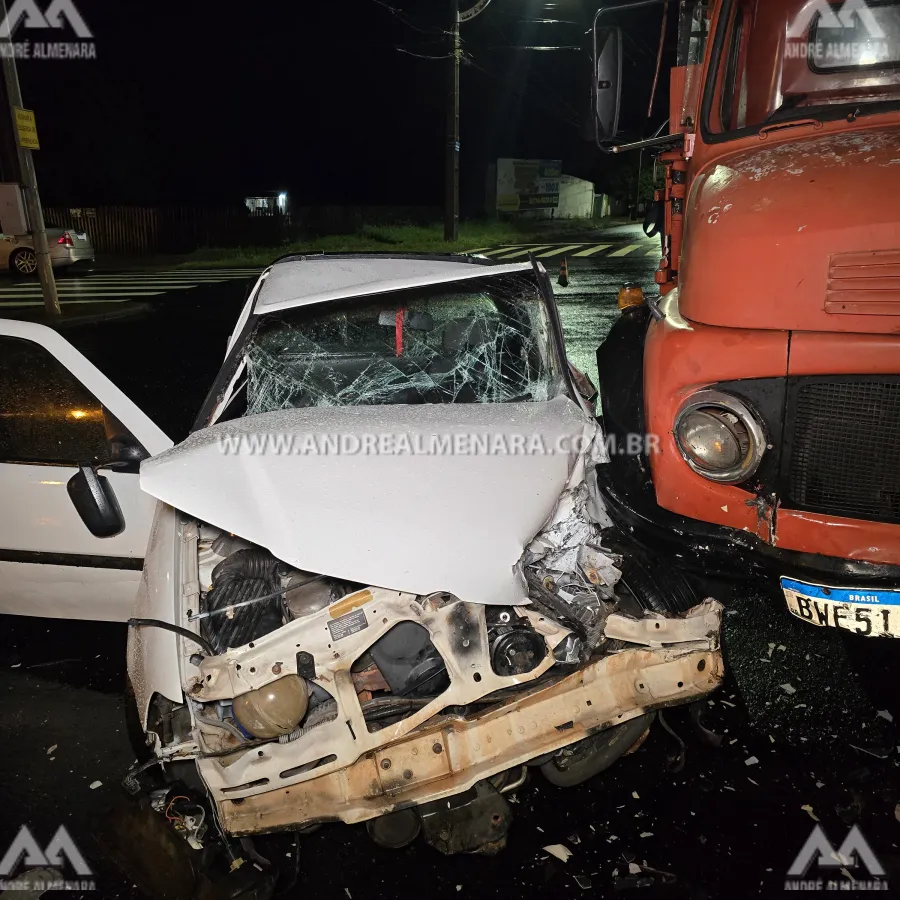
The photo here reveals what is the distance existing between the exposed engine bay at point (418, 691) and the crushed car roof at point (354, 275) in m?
1.33

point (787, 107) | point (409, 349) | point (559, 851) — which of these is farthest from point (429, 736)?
point (787, 107)

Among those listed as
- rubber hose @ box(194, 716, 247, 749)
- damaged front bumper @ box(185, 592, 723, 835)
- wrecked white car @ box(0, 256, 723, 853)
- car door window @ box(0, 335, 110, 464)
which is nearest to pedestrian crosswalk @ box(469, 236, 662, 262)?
car door window @ box(0, 335, 110, 464)

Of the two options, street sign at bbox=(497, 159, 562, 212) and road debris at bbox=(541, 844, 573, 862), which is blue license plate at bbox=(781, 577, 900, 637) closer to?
road debris at bbox=(541, 844, 573, 862)

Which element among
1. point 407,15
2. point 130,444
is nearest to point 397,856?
point 130,444

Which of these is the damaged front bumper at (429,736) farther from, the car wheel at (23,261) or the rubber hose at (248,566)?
the car wheel at (23,261)

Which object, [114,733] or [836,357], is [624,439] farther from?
[114,733]

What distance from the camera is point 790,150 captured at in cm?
286

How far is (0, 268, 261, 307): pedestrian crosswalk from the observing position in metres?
13.4

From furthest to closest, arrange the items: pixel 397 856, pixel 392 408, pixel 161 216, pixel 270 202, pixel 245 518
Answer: pixel 270 202 < pixel 161 216 < pixel 392 408 < pixel 397 856 < pixel 245 518

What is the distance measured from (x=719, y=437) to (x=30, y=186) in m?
11.2

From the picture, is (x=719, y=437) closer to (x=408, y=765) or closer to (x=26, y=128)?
(x=408, y=765)

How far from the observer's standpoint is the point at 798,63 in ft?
11.0

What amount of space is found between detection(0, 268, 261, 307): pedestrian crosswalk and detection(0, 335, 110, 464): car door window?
1086 centimetres

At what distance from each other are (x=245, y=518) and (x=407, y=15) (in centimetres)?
1885
